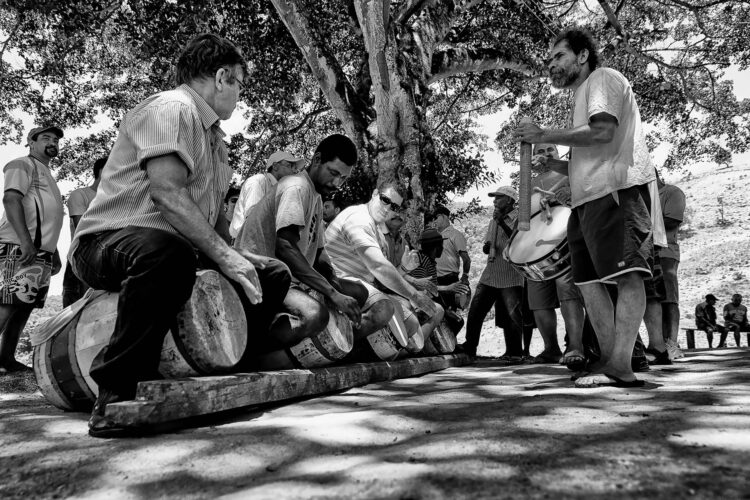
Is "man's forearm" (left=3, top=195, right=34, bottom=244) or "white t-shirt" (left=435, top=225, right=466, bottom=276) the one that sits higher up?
"white t-shirt" (left=435, top=225, right=466, bottom=276)

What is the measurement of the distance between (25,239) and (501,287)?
446 centimetres

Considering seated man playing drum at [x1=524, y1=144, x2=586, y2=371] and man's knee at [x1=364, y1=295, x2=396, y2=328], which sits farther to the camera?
seated man playing drum at [x1=524, y1=144, x2=586, y2=371]

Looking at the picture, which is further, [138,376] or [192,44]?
[192,44]

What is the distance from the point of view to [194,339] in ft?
8.32

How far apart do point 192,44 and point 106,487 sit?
1.91m

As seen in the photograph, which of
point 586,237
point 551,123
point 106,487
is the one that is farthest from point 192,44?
point 551,123

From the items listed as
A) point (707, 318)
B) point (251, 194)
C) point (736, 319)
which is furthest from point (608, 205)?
point (736, 319)

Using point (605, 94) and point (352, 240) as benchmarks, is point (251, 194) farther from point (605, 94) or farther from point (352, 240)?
point (605, 94)

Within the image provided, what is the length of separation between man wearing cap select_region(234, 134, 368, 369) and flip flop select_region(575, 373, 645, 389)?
50.6 inches

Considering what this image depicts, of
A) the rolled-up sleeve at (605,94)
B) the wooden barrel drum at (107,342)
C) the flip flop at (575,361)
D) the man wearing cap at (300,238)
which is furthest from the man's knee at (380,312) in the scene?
the rolled-up sleeve at (605,94)

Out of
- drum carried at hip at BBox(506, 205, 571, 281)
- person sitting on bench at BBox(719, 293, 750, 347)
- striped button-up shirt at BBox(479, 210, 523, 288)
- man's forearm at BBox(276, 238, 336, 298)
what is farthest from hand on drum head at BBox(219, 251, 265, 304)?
person sitting on bench at BBox(719, 293, 750, 347)

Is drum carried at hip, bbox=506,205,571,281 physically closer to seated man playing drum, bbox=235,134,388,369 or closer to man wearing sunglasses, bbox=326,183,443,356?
man wearing sunglasses, bbox=326,183,443,356

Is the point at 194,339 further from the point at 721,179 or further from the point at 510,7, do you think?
the point at 721,179

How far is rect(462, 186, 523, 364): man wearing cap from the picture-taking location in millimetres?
6414
